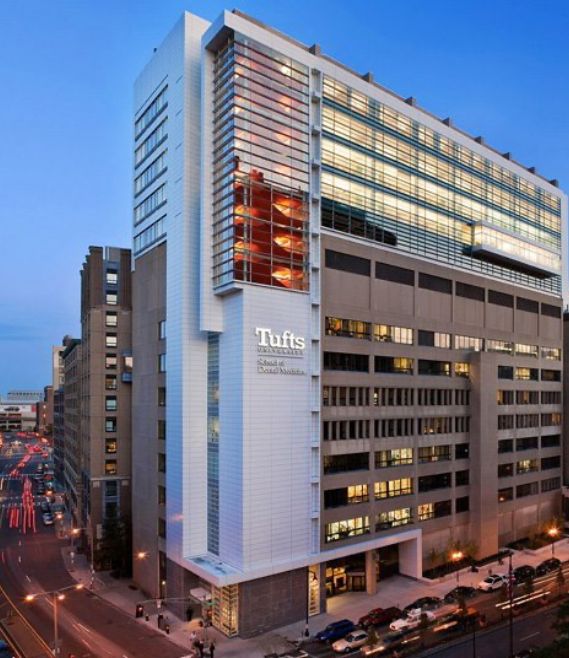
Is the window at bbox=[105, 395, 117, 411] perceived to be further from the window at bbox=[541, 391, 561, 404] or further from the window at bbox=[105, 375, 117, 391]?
the window at bbox=[541, 391, 561, 404]

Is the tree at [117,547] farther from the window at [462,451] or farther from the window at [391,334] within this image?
the window at [462,451]

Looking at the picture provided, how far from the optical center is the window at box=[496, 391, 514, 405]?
76500 millimetres

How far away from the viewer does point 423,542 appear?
214 ft

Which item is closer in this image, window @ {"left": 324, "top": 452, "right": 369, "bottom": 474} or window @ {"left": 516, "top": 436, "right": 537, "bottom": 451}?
window @ {"left": 324, "top": 452, "right": 369, "bottom": 474}

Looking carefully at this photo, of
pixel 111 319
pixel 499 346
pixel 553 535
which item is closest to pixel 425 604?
pixel 553 535

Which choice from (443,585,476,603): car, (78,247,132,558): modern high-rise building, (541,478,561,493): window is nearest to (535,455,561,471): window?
(541,478,561,493): window

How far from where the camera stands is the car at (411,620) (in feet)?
164

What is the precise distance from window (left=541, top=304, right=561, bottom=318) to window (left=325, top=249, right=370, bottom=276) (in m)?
40.9

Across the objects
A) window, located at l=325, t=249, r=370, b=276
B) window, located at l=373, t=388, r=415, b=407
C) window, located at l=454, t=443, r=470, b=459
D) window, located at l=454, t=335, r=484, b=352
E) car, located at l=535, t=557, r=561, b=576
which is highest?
window, located at l=325, t=249, r=370, b=276

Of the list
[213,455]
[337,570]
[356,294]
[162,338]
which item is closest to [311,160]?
[356,294]

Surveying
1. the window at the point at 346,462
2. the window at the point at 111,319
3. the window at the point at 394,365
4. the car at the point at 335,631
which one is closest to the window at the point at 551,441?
the window at the point at 394,365

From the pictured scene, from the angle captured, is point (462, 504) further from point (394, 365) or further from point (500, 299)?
point (500, 299)

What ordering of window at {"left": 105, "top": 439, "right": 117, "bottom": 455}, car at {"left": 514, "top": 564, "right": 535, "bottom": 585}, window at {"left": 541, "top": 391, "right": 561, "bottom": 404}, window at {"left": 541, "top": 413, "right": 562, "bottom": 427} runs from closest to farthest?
car at {"left": 514, "top": 564, "right": 535, "bottom": 585}, window at {"left": 105, "top": 439, "right": 117, "bottom": 455}, window at {"left": 541, "top": 413, "right": 562, "bottom": 427}, window at {"left": 541, "top": 391, "right": 561, "bottom": 404}

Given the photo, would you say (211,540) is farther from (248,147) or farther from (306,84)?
(306,84)
